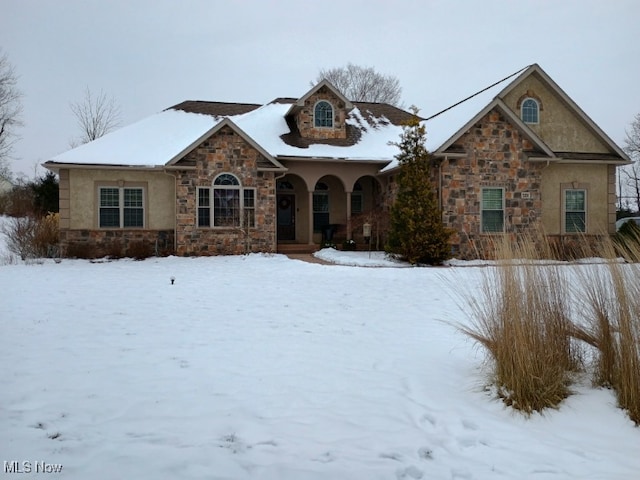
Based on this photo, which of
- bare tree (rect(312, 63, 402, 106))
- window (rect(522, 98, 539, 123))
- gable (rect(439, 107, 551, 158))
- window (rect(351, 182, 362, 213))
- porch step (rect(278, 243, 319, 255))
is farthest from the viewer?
bare tree (rect(312, 63, 402, 106))

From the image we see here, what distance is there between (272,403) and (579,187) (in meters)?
16.4

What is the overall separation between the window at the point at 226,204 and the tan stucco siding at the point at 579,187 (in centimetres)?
1011

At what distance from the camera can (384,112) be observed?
22047mm

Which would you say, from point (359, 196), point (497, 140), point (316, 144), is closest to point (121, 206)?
point (316, 144)

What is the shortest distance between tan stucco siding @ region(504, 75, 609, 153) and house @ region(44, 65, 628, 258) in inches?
1.4

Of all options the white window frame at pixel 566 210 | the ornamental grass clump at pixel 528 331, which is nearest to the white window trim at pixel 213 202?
the white window frame at pixel 566 210

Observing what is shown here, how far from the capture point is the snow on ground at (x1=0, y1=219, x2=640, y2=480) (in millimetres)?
3051

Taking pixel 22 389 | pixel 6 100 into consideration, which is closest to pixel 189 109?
pixel 6 100

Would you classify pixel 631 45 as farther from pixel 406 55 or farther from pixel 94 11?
pixel 406 55

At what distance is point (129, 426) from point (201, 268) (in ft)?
31.3

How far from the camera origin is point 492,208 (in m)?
15.5

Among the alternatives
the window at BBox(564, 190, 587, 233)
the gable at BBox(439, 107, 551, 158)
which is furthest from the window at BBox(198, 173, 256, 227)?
Answer: the window at BBox(564, 190, 587, 233)

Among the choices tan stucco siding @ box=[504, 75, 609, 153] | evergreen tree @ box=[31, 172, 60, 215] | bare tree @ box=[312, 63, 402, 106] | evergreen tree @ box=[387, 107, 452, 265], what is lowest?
evergreen tree @ box=[387, 107, 452, 265]

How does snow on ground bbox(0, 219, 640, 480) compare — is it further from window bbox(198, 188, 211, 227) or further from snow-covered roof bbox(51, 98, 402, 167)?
snow-covered roof bbox(51, 98, 402, 167)
